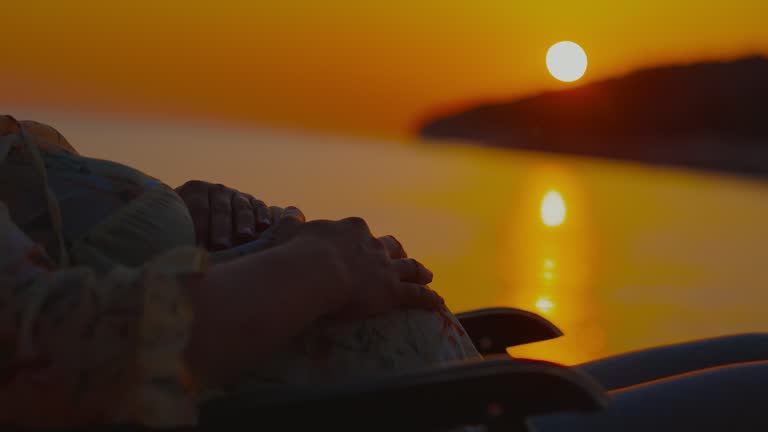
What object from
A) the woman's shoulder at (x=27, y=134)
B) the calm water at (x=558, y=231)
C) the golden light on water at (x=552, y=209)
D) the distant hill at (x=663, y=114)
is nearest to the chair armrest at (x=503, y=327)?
the woman's shoulder at (x=27, y=134)

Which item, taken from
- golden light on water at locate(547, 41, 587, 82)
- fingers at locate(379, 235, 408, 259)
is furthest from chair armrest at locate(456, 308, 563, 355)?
→ golden light on water at locate(547, 41, 587, 82)

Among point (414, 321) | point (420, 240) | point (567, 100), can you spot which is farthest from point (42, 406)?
point (567, 100)

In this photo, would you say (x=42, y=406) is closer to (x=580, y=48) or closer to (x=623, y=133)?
(x=580, y=48)

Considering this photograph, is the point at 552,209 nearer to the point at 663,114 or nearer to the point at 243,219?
the point at 243,219

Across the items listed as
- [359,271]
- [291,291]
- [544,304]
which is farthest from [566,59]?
[291,291]

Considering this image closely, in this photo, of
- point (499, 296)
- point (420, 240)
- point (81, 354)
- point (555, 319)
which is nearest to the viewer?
point (81, 354)

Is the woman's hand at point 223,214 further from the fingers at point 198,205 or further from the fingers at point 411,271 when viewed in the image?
the fingers at point 411,271

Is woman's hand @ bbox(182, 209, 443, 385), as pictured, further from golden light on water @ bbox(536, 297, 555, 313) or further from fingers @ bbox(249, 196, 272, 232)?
golden light on water @ bbox(536, 297, 555, 313)
